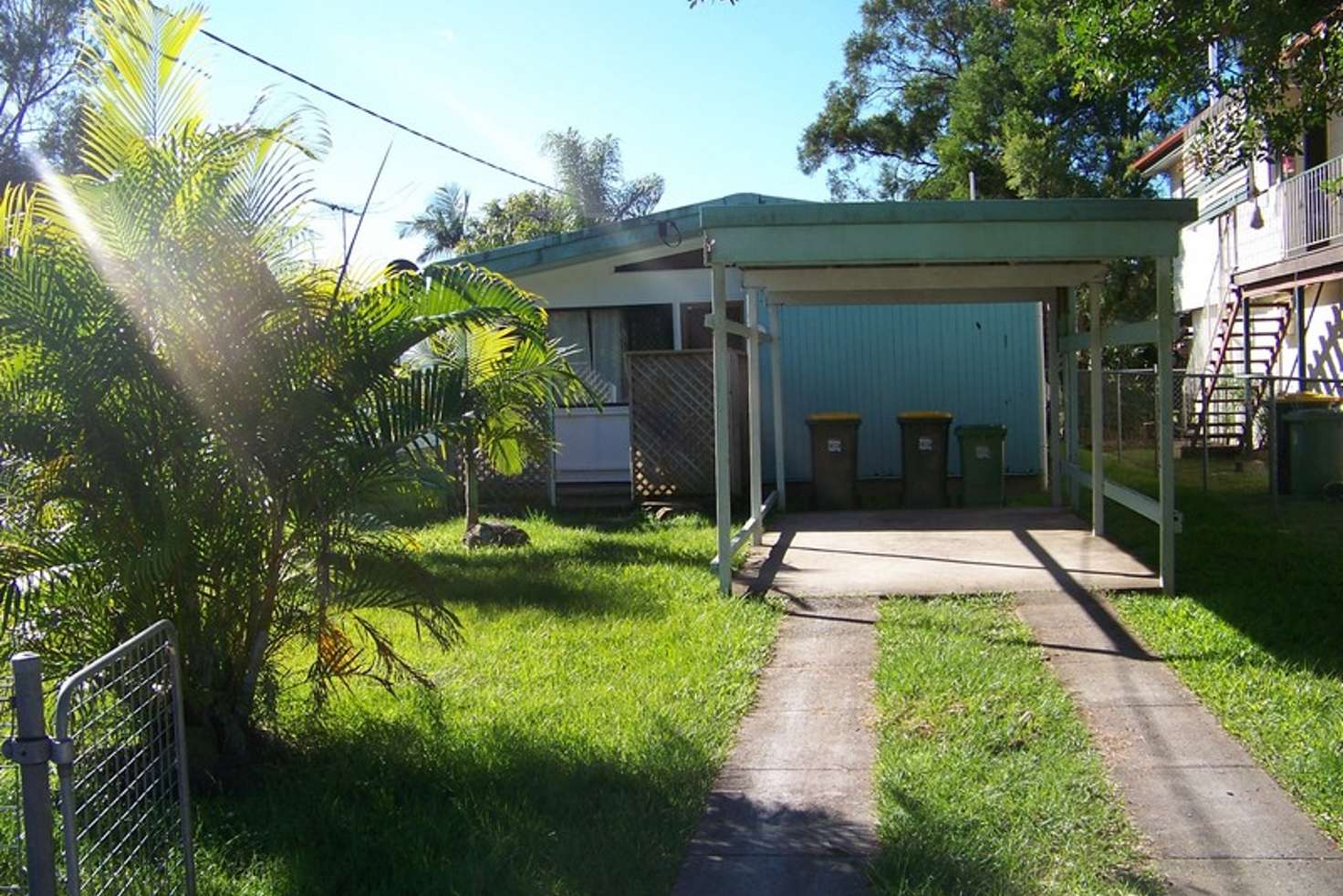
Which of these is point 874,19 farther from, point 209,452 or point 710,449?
point 209,452

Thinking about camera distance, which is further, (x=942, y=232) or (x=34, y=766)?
(x=942, y=232)

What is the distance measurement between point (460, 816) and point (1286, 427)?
37.3ft

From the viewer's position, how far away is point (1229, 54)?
7.87 m

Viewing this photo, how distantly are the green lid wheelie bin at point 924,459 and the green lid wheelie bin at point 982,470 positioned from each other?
0.24m

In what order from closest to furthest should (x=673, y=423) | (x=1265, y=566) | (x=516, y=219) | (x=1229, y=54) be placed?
(x=1229, y=54) < (x=1265, y=566) < (x=673, y=423) < (x=516, y=219)

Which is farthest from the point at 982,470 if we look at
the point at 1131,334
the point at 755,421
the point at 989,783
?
the point at 989,783

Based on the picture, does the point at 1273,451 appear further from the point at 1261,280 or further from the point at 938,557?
the point at 1261,280

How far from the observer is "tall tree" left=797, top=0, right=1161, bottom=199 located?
25.8 m

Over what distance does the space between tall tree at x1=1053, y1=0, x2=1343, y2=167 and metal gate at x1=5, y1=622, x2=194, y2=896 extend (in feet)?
20.2

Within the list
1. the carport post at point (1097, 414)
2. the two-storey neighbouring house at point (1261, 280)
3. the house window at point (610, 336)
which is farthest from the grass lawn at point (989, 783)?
the two-storey neighbouring house at point (1261, 280)

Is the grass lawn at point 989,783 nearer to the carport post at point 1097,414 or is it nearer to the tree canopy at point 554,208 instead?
the carport post at point 1097,414

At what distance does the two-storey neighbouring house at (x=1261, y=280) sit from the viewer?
16391 mm

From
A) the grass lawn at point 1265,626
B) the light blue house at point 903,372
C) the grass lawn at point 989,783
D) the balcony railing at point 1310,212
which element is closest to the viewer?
the grass lawn at point 989,783

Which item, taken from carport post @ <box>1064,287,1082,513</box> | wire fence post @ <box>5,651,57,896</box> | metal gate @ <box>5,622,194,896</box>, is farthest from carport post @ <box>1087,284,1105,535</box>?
wire fence post @ <box>5,651,57,896</box>
